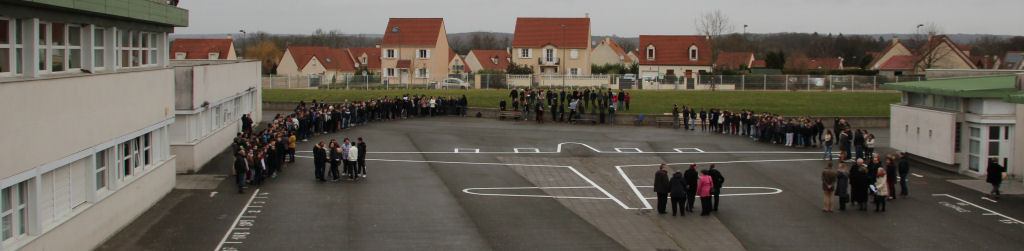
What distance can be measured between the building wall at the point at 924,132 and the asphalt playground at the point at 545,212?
83 centimetres

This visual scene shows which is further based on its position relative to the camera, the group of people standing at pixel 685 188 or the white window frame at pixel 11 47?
the group of people standing at pixel 685 188

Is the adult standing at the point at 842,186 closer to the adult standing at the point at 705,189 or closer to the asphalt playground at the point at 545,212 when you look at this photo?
the asphalt playground at the point at 545,212

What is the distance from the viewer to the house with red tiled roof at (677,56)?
81.5 m

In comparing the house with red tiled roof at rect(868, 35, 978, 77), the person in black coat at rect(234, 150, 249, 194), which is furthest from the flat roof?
the house with red tiled roof at rect(868, 35, 978, 77)

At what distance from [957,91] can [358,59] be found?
9348cm

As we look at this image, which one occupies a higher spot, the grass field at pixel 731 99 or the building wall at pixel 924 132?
the grass field at pixel 731 99

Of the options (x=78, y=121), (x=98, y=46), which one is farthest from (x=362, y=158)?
(x=78, y=121)

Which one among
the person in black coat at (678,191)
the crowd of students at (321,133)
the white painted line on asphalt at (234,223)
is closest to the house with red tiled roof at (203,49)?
the crowd of students at (321,133)

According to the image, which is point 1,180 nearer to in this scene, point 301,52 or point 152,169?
point 152,169

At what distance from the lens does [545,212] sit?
790 inches

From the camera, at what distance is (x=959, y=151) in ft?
89.2

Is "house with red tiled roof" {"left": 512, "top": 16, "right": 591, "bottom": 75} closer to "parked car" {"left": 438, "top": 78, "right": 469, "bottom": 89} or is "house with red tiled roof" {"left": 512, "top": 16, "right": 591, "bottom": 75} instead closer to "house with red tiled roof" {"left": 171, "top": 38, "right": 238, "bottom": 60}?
"parked car" {"left": 438, "top": 78, "right": 469, "bottom": 89}

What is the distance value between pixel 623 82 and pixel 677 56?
2135cm

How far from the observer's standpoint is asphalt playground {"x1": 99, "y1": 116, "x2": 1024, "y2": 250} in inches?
672
